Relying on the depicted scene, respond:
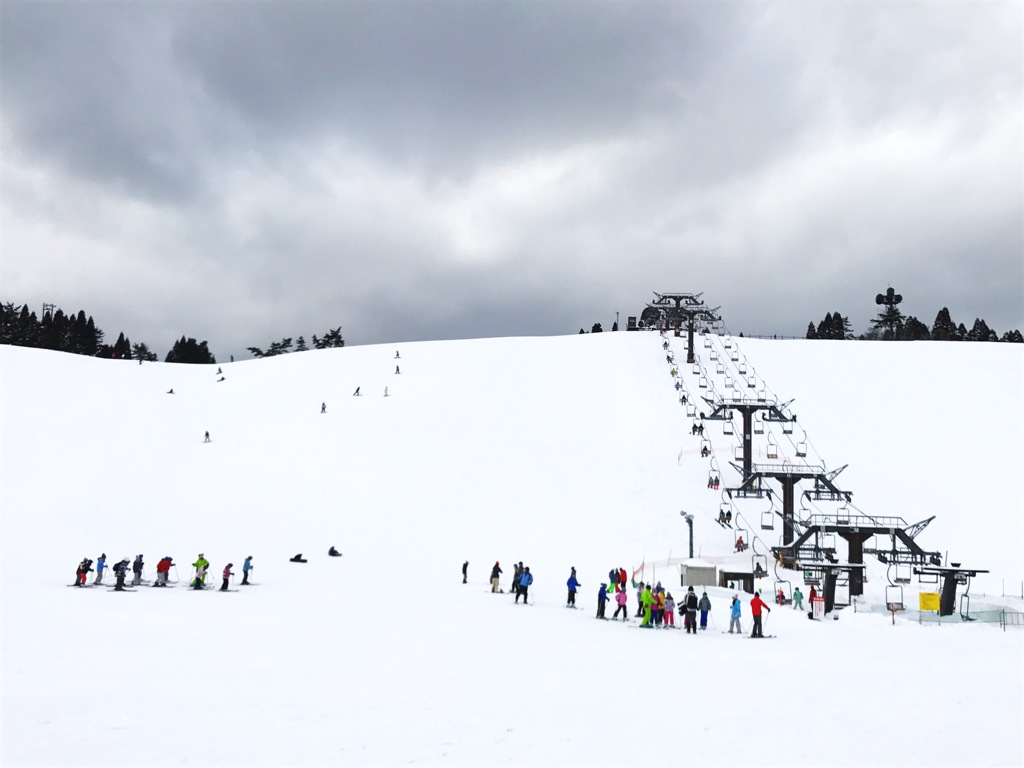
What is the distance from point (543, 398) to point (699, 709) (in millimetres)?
40642

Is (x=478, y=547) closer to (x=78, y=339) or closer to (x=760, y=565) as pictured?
(x=760, y=565)

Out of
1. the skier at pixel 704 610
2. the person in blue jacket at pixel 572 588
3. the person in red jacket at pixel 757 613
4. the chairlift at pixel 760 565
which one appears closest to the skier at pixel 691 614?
the skier at pixel 704 610

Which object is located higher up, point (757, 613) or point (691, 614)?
point (757, 613)

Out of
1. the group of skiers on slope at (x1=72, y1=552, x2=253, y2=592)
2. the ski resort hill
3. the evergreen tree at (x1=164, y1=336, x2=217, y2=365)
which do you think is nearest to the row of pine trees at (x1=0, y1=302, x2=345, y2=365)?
the evergreen tree at (x1=164, y1=336, x2=217, y2=365)

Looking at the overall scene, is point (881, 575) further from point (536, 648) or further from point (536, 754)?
point (536, 754)

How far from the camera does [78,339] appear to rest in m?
103

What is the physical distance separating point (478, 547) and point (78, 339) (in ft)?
290

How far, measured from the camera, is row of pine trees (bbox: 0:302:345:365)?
3782 inches

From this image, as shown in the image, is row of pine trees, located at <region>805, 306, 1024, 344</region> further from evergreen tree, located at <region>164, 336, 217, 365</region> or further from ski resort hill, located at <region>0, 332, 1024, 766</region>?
evergreen tree, located at <region>164, 336, 217, 365</region>

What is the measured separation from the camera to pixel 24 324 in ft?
322

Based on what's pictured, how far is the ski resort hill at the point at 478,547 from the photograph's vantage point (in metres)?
9.70

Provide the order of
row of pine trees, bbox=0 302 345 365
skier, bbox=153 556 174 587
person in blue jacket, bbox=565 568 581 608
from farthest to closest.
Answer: row of pine trees, bbox=0 302 345 365
skier, bbox=153 556 174 587
person in blue jacket, bbox=565 568 581 608

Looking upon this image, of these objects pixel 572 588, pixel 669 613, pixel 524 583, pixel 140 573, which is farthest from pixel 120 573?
pixel 669 613

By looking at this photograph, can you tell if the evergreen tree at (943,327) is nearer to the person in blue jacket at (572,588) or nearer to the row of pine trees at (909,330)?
the row of pine trees at (909,330)
